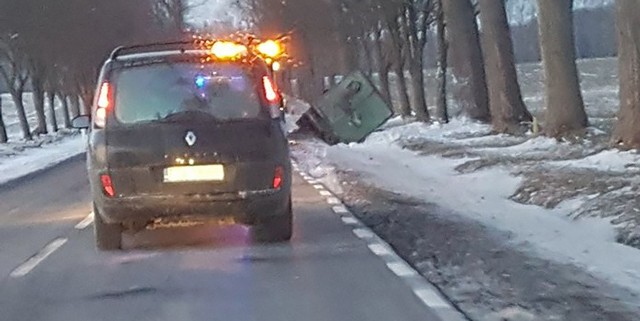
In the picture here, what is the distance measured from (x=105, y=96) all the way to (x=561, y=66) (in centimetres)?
1471

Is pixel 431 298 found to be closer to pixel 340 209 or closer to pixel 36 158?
pixel 340 209

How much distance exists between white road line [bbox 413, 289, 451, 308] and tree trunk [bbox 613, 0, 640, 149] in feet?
37.6

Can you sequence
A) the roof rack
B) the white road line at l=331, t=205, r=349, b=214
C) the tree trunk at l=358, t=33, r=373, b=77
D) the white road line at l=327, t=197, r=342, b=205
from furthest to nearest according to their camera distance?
the tree trunk at l=358, t=33, r=373, b=77, the white road line at l=327, t=197, r=342, b=205, the white road line at l=331, t=205, r=349, b=214, the roof rack

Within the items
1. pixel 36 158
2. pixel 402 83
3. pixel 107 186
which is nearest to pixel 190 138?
pixel 107 186

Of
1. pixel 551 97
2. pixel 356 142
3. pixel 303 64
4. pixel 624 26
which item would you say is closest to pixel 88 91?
pixel 303 64

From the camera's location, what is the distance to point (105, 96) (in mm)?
12922

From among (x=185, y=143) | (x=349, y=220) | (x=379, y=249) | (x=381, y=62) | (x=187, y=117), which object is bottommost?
(x=349, y=220)

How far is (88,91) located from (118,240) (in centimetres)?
5763

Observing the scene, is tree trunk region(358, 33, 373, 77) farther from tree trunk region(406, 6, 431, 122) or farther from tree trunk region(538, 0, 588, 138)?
tree trunk region(538, 0, 588, 138)

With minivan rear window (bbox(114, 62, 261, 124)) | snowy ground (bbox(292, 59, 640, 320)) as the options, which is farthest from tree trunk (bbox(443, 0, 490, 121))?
minivan rear window (bbox(114, 62, 261, 124))

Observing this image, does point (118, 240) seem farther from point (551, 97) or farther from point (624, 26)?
point (551, 97)

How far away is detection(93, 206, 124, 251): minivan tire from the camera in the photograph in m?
13.4

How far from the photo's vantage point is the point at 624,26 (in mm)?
21359

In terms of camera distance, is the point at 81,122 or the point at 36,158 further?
the point at 36,158
